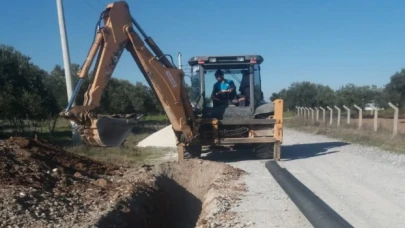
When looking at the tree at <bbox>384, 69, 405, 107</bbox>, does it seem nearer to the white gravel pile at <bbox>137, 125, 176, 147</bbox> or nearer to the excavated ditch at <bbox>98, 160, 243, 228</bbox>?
the white gravel pile at <bbox>137, 125, 176, 147</bbox>

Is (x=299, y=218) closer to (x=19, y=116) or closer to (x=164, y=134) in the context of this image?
(x=164, y=134)

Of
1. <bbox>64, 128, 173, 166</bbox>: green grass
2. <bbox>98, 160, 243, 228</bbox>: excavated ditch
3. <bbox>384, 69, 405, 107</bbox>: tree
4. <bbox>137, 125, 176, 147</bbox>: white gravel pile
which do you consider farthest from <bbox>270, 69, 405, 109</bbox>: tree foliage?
<bbox>98, 160, 243, 228</bbox>: excavated ditch

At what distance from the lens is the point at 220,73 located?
14125 mm

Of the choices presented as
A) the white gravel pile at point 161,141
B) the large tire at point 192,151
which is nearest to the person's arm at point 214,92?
the large tire at point 192,151

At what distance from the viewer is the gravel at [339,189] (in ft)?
22.7

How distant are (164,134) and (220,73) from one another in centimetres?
987

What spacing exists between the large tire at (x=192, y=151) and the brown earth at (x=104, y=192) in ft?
3.50

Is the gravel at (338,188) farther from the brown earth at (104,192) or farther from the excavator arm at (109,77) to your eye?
the excavator arm at (109,77)

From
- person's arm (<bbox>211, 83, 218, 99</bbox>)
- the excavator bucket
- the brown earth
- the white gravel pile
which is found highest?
person's arm (<bbox>211, 83, 218, 99</bbox>)

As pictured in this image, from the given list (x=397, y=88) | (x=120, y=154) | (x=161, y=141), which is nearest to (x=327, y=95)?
(x=397, y=88)

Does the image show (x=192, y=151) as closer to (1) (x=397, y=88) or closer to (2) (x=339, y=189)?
(2) (x=339, y=189)

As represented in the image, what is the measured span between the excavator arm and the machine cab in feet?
4.94

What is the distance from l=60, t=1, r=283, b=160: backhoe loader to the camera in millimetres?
10039

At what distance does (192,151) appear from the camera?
554 inches
